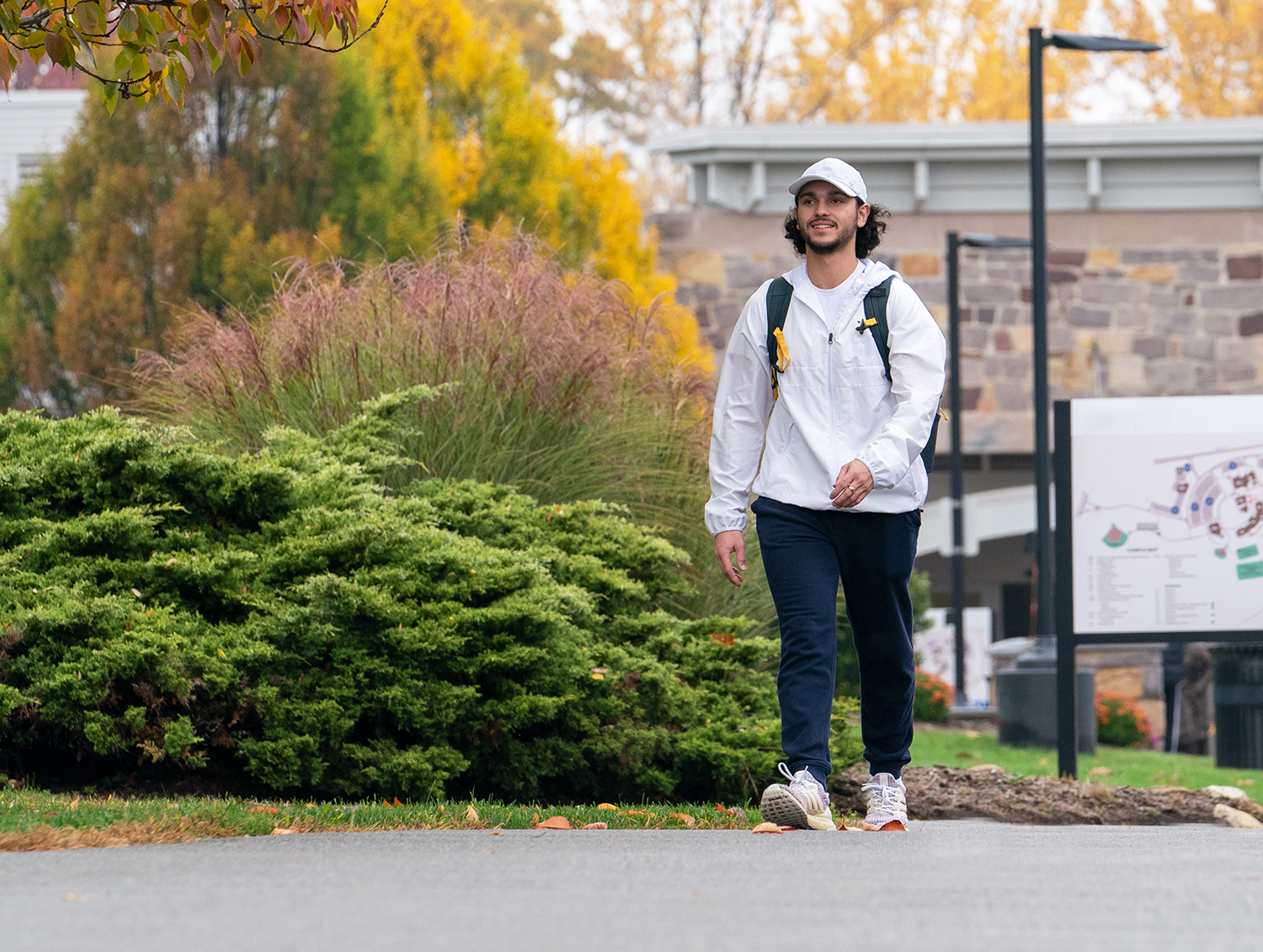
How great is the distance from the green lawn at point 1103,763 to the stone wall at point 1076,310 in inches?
358

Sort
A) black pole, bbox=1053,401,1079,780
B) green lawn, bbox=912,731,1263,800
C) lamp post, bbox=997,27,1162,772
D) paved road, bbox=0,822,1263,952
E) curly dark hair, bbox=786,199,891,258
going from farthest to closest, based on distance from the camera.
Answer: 1. lamp post, bbox=997,27,1162,772
2. green lawn, bbox=912,731,1263,800
3. black pole, bbox=1053,401,1079,780
4. curly dark hair, bbox=786,199,891,258
5. paved road, bbox=0,822,1263,952

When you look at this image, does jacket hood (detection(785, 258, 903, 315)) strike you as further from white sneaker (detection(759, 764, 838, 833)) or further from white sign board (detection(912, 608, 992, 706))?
white sign board (detection(912, 608, 992, 706))

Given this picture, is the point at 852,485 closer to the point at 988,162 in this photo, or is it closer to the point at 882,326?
the point at 882,326

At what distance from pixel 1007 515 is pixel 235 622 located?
16.9m

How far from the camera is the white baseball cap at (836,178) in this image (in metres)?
5.07

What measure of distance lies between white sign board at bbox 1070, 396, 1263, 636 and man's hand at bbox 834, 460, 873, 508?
3.29m

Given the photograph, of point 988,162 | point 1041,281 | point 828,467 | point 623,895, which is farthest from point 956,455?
point 623,895

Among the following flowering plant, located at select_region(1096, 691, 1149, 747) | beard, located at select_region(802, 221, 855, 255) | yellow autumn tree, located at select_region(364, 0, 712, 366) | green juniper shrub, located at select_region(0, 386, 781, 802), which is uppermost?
yellow autumn tree, located at select_region(364, 0, 712, 366)

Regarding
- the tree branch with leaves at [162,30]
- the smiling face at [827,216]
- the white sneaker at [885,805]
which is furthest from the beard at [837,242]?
the white sneaker at [885,805]

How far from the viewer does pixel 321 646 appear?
221 inches

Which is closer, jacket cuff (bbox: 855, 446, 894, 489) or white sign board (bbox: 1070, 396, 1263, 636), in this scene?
jacket cuff (bbox: 855, 446, 894, 489)

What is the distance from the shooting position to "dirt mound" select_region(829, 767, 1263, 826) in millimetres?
6148

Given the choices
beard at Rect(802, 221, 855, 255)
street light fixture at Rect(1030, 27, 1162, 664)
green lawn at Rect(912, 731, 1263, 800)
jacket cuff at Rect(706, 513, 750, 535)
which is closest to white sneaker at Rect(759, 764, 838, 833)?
jacket cuff at Rect(706, 513, 750, 535)

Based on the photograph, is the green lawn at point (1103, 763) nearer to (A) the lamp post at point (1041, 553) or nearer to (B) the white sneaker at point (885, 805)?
(A) the lamp post at point (1041, 553)
